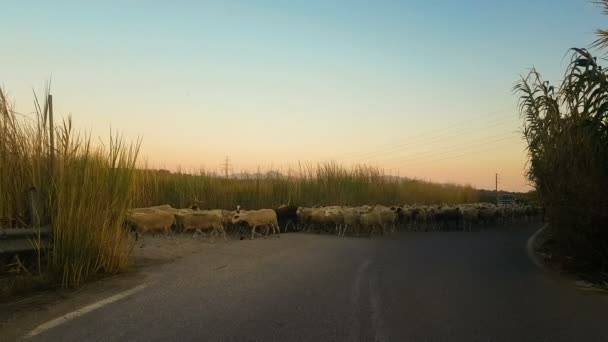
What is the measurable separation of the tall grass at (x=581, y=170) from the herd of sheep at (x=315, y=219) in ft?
30.1

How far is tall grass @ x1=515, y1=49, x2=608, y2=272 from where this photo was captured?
10.5 metres

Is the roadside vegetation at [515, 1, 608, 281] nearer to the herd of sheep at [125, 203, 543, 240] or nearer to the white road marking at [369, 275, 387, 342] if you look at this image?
the white road marking at [369, 275, 387, 342]

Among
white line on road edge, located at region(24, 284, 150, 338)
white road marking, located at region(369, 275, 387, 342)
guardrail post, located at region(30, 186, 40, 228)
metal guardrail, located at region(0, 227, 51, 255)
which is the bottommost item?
white road marking, located at region(369, 275, 387, 342)

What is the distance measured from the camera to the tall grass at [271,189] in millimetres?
25422

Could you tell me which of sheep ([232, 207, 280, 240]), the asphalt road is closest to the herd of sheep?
sheep ([232, 207, 280, 240])

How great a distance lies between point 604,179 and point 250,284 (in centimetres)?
722

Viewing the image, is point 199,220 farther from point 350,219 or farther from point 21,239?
point 21,239

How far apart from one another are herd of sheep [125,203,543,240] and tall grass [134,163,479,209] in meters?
2.44

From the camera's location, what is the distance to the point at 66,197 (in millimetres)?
8758

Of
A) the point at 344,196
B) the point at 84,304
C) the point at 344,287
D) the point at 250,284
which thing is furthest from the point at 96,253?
the point at 344,196

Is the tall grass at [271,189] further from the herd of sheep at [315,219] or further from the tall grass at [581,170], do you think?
the tall grass at [581,170]

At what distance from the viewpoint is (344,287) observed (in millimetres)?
9008

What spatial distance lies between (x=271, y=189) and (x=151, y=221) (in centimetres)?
1305

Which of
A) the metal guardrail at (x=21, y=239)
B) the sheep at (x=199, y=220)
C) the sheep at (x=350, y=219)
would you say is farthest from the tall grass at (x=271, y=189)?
the metal guardrail at (x=21, y=239)
